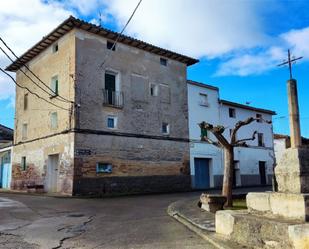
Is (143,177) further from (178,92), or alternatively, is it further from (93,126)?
(178,92)

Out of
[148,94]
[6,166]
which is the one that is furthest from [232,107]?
[6,166]

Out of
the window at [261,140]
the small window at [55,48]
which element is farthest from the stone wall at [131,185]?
A: the window at [261,140]

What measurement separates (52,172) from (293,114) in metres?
17.6

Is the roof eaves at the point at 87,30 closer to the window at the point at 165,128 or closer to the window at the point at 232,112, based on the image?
the window at the point at 165,128

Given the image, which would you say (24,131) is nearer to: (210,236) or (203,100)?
(203,100)

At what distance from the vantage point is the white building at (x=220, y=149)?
25.7 meters

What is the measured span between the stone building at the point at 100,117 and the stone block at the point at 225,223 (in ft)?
43.0

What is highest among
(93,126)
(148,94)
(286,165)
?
(148,94)

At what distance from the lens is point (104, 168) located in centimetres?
1967

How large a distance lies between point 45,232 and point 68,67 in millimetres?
13690

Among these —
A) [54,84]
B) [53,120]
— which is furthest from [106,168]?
[54,84]

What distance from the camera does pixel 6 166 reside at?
87.7 ft

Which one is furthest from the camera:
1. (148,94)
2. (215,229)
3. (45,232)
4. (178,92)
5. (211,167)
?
(211,167)

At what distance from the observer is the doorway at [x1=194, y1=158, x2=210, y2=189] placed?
2549 cm
